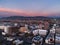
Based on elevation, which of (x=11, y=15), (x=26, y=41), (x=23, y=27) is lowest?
(x=26, y=41)

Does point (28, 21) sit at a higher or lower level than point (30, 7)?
lower

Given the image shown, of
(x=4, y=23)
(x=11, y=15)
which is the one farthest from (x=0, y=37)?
(x=11, y=15)

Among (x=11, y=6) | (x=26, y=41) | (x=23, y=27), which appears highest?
(x=11, y=6)

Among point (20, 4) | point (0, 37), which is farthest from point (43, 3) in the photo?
point (0, 37)

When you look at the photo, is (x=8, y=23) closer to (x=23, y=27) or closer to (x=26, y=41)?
(x=23, y=27)

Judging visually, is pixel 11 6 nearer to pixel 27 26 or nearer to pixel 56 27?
pixel 27 26

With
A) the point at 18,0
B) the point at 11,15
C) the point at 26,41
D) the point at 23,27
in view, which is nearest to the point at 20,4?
the point at 18,0

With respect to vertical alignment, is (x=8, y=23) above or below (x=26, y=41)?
above

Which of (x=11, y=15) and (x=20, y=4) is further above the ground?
(x=20, y=4)
